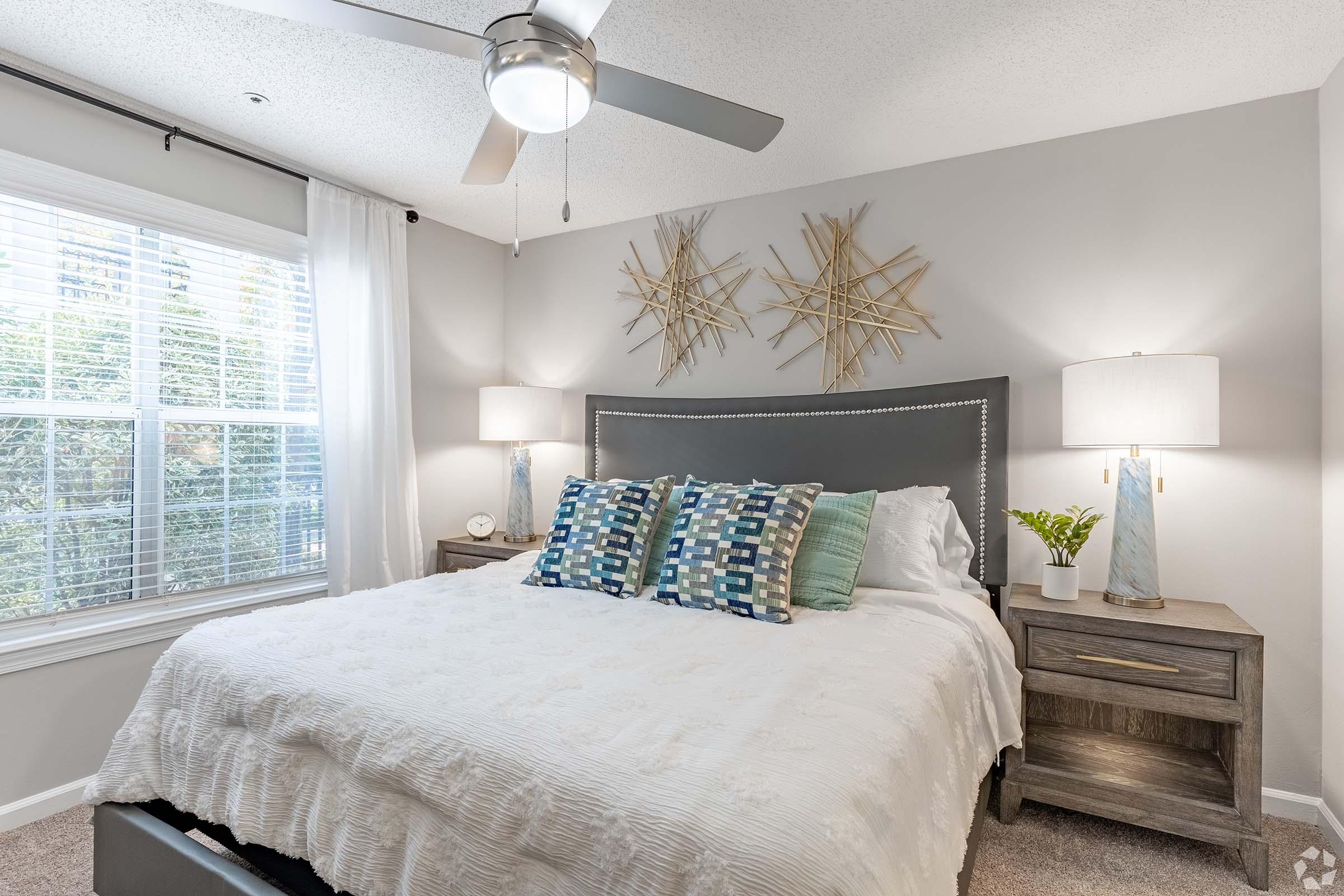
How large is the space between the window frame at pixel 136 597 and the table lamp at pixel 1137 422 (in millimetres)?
3300

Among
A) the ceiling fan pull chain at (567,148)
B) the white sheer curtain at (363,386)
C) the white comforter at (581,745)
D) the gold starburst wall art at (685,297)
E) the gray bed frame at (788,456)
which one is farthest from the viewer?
the gold starburst wall art at (685,297)

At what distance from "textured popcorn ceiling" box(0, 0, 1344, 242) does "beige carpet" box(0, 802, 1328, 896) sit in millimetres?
2491

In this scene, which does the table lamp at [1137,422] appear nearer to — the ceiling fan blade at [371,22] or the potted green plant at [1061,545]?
the potted green plant at [1061,545]

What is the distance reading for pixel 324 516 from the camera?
3.20 meters

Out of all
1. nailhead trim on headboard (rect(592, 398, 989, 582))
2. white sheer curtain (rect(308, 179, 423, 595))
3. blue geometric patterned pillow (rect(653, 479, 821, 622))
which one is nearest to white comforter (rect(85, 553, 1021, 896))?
blue geometric patterned pillow (rect(653, 479, 821, 622))

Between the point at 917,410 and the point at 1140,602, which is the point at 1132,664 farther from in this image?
the point at 917,410

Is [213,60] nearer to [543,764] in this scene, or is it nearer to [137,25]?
[137,25]

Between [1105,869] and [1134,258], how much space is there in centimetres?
210

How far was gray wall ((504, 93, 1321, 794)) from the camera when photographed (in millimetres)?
2346

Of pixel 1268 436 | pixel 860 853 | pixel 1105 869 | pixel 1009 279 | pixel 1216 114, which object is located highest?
pixel 1216 114

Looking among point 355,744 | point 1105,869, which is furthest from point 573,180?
point 1105,869

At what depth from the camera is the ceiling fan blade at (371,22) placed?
1450mm

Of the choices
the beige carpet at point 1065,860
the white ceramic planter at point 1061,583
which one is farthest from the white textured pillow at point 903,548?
the beige carpet at point 1065,860

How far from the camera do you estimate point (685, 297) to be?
359cm
